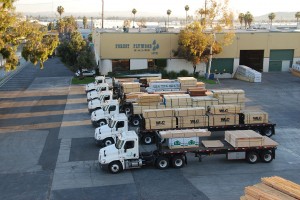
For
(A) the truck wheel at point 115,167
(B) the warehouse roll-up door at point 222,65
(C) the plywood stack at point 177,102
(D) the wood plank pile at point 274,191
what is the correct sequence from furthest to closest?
1. (B) the warehouse roll-up door at point 222,65
2. (C) the plywood stack at point 177,102
3. (A) the truck wheel at point 115,167
4. (D) the wood plank pile at point 274,191

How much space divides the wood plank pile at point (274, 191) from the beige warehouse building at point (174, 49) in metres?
42.1

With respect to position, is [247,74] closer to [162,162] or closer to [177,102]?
[177,102]

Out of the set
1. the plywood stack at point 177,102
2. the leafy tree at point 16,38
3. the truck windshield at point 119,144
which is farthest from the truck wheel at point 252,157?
the leafy tree at point 16,38

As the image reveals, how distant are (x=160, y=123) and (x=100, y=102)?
1010 centimetres

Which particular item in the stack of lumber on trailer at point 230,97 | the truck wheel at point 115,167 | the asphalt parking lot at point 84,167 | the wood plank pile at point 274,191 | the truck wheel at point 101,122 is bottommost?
the asphalt parking lot at point 84,167

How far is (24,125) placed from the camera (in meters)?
33.3

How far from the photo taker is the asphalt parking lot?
66.5ft

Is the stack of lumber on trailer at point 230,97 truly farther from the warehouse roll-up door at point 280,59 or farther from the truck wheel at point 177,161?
the warehouse roll-up door at point 280,59

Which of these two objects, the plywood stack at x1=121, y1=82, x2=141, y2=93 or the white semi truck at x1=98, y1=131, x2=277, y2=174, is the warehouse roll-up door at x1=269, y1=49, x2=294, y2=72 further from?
the white semi truck at x1=98, y1=131, x2=277, y2=174

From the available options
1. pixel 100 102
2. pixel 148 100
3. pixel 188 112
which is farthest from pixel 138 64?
pixel 188 112

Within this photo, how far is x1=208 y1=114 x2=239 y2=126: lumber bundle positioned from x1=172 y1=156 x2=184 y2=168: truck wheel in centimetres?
615

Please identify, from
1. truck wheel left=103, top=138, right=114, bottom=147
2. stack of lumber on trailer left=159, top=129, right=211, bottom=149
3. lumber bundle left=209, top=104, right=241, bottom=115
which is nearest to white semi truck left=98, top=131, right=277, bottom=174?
stack of lumber on trailer left=159, top=129, right=211, bottom=149

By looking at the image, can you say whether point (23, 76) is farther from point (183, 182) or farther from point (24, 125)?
point (183, 182)

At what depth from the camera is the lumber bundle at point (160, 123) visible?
91.5 ft
